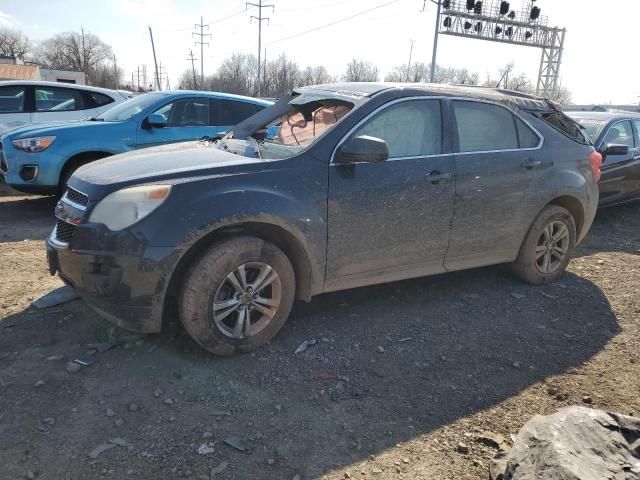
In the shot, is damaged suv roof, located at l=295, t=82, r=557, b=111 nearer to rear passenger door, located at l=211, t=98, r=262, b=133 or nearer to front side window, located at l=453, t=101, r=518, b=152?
front side window, located at l=453, t=101, r=518, b=152

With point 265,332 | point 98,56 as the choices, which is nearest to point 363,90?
point 265,332

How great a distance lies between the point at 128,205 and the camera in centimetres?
305

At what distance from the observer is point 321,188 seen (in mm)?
3469

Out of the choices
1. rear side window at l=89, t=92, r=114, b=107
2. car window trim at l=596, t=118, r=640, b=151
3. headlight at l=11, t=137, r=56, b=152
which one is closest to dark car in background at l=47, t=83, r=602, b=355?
car window trim at l=596, t=118, r=640, b=151

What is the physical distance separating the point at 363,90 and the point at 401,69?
62606mm

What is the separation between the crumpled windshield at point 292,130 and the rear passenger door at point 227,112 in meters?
3.41

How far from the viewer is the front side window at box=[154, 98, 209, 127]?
733cm

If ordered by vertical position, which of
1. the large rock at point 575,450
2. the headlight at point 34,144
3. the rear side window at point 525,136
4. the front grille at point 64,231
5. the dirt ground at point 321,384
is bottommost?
the dirt ground at point 321,384

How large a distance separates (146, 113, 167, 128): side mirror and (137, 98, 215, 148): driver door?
7.2 inches

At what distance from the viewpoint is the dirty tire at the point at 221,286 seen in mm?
3131

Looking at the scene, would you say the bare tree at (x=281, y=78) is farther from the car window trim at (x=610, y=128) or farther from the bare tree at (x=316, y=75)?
the car window trim at (x=610, y=128)

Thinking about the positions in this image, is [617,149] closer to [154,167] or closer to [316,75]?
[154,167]

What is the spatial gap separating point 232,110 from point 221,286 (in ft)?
16.9

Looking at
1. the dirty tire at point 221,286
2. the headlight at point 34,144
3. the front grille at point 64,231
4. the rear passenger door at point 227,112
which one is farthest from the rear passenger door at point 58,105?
the dirty tire at point 221,286
